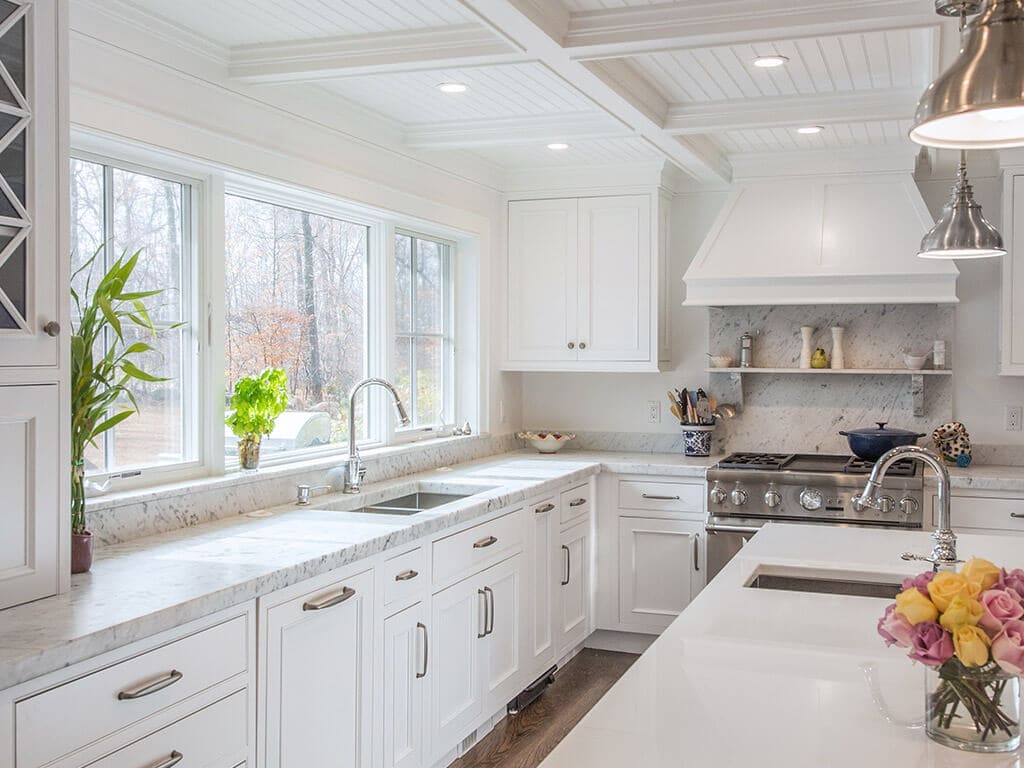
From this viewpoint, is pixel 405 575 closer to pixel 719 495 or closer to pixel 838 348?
pixel 719 495

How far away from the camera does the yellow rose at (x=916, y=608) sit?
1434 millimetres

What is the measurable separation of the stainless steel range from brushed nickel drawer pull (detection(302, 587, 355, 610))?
2.35 metres

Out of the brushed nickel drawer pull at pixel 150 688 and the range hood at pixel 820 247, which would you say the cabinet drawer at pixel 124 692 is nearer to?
the brushed nickel drawer pull at pixel 150 688

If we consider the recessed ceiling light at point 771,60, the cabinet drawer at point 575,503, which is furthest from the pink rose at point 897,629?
the cabinet drawer at point 575,503

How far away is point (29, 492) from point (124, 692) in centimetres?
48

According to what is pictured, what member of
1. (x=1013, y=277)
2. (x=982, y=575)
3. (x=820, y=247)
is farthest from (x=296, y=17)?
(x=1013, y=277)

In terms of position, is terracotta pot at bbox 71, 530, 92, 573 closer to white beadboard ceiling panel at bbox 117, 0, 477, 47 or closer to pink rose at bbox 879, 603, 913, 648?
white beadboard ceiling panel at bbox 117, 0, 477, 47

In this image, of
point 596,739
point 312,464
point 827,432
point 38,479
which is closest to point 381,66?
point 312,464

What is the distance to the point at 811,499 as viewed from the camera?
4531mm

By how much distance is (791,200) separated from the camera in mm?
4895

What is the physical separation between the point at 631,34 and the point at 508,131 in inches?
52.9

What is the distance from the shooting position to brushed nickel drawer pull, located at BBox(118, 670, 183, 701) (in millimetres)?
1962

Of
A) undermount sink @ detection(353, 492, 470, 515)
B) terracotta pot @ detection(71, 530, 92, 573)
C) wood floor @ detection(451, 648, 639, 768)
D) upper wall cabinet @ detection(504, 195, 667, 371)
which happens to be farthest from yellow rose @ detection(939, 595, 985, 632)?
upper wall cabinet @ detection(504, 195, 667, 371)

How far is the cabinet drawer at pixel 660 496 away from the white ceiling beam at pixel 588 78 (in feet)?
5.03
